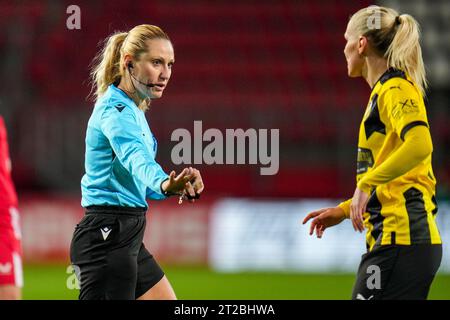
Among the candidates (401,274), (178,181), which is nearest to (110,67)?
(178,181)

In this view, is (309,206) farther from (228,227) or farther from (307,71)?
(307,71)

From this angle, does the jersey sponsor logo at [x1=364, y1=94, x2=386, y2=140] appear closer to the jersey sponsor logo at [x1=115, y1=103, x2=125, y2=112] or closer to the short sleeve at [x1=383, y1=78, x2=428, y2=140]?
the short sleeve at [x1=383, y1=78, x2=428, y2=140]

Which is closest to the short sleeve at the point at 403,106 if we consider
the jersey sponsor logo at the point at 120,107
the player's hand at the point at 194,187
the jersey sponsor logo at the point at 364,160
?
the jersey sponsor logo at the point at 364,160

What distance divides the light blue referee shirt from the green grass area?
184 inches

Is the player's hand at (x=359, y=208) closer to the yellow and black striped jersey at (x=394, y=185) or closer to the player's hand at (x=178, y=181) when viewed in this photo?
the yellow and black striped jersey at (x=394, y=185)

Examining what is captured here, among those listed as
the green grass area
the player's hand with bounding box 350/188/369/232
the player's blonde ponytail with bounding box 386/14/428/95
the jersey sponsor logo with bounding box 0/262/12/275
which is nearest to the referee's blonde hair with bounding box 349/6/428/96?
the player's blonde ponytail with bounding box 386/14/428/95

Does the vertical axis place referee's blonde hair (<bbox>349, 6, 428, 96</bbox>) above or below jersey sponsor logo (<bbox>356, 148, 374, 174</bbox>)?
above

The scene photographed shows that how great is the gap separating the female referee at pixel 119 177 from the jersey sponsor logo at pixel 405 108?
1.02 m

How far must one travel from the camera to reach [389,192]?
374 cm

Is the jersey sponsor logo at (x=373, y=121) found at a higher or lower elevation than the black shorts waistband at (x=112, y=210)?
higher

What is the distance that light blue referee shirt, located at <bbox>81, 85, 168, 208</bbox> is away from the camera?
3.79 meters

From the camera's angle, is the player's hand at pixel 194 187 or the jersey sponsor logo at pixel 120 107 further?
the jersey sponsor logo at pixel 120 107

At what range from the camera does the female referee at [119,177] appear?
3.84 meters

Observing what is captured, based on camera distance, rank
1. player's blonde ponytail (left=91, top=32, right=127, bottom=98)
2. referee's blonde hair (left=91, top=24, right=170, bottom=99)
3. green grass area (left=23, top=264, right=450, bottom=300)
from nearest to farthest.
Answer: referee's blonde hair (left=91, top=24, right=170, bottom=99), player's blonde ponytail (left=91, top=32, right=127, bottom=98), green grass area (left=23, top=264, right=450, bottom=300)
